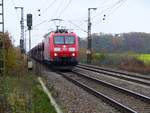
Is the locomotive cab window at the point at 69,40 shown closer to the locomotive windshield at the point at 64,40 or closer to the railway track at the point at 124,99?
the locomotive windshield at the point at 64,40

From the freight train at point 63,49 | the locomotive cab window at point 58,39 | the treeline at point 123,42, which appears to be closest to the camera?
the freight train at point 63,49

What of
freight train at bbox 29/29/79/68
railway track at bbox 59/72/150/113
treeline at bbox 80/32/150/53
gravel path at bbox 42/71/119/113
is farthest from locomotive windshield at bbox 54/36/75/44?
treeline at bbox 80/32/150/53

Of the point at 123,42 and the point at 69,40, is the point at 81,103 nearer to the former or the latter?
the point at 69,40

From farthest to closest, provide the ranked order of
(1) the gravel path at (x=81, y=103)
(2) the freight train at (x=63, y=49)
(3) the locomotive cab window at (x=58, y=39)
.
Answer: (3) the locomotive cab window at (x=58, y=39)
(2) the freight train at (x=63, y=49)
(1) the gravel path at (x=81, y=103)

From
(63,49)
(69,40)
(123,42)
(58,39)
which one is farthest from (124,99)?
(123,42)

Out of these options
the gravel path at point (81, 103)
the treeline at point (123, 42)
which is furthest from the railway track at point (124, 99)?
the treeline at point (123, 42)

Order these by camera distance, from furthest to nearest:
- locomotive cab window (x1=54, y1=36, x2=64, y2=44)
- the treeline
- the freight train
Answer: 1. the treeline
2. locomotive cab window (x1=54, y1=36, x2=64, y2=44)
3. the freight train

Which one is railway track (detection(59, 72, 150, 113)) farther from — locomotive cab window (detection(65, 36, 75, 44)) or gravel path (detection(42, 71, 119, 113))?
locomotive cab window (detection(65, 36, 75, 44))

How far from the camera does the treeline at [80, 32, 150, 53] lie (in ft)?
263

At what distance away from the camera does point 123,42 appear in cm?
8075

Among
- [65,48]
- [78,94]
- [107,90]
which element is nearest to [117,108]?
[78,94]

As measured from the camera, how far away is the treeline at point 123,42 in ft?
263

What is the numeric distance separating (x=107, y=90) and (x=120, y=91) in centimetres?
113

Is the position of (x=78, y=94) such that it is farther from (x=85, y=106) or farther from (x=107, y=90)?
(x=85, y=106)
